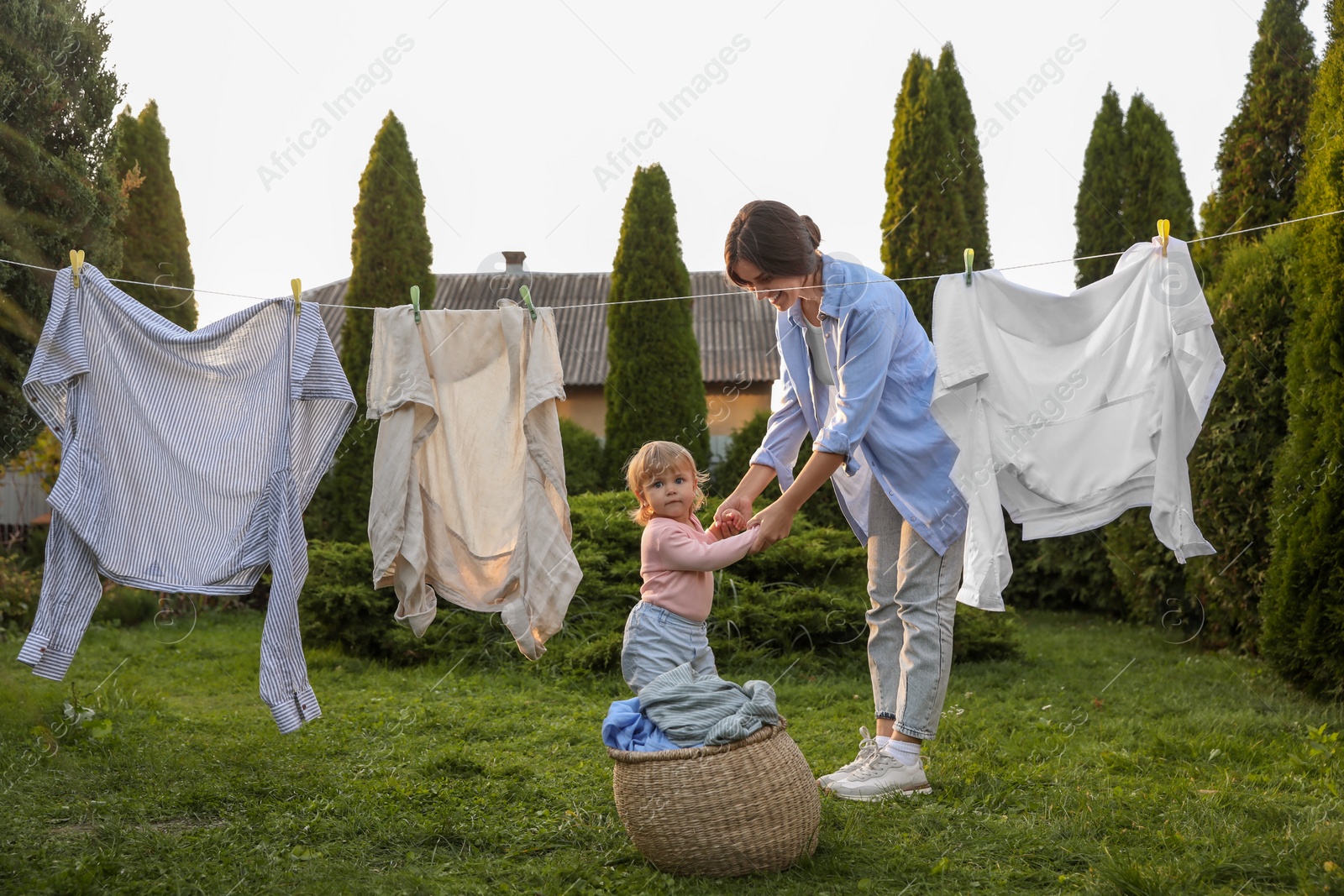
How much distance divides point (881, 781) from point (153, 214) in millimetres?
8308

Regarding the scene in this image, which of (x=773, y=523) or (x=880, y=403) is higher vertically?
(x=880, y=403)

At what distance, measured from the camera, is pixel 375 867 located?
279 centimetres

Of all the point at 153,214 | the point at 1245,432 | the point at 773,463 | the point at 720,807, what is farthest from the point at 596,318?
the point at 720,807

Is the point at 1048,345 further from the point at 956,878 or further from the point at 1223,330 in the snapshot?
the point at 1223,330

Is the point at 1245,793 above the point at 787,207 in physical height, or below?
below

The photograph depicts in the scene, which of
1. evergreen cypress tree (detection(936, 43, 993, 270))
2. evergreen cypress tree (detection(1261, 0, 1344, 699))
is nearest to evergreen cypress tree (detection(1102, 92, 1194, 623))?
evergreen cypress tree (detection(936, 43, 993, 270))

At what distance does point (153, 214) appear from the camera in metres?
9.10

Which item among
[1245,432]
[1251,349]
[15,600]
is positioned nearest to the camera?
[1251,349]

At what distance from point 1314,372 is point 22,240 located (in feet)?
17.7

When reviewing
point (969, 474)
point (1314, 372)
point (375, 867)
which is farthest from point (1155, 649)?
point (375, 867)

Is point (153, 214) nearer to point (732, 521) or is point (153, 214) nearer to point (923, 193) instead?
point (923, 193)

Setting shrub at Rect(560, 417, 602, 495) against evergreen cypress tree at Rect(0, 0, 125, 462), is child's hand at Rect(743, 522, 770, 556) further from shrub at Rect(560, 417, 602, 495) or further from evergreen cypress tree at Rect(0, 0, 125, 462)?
shrub at Rect(560, 417, 602, 495)

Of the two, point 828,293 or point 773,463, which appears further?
point 773,463

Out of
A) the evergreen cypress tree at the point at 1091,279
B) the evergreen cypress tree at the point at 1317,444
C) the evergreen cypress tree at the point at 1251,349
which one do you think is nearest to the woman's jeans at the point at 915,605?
the evergreen cypress tree at the point at 1317,444
